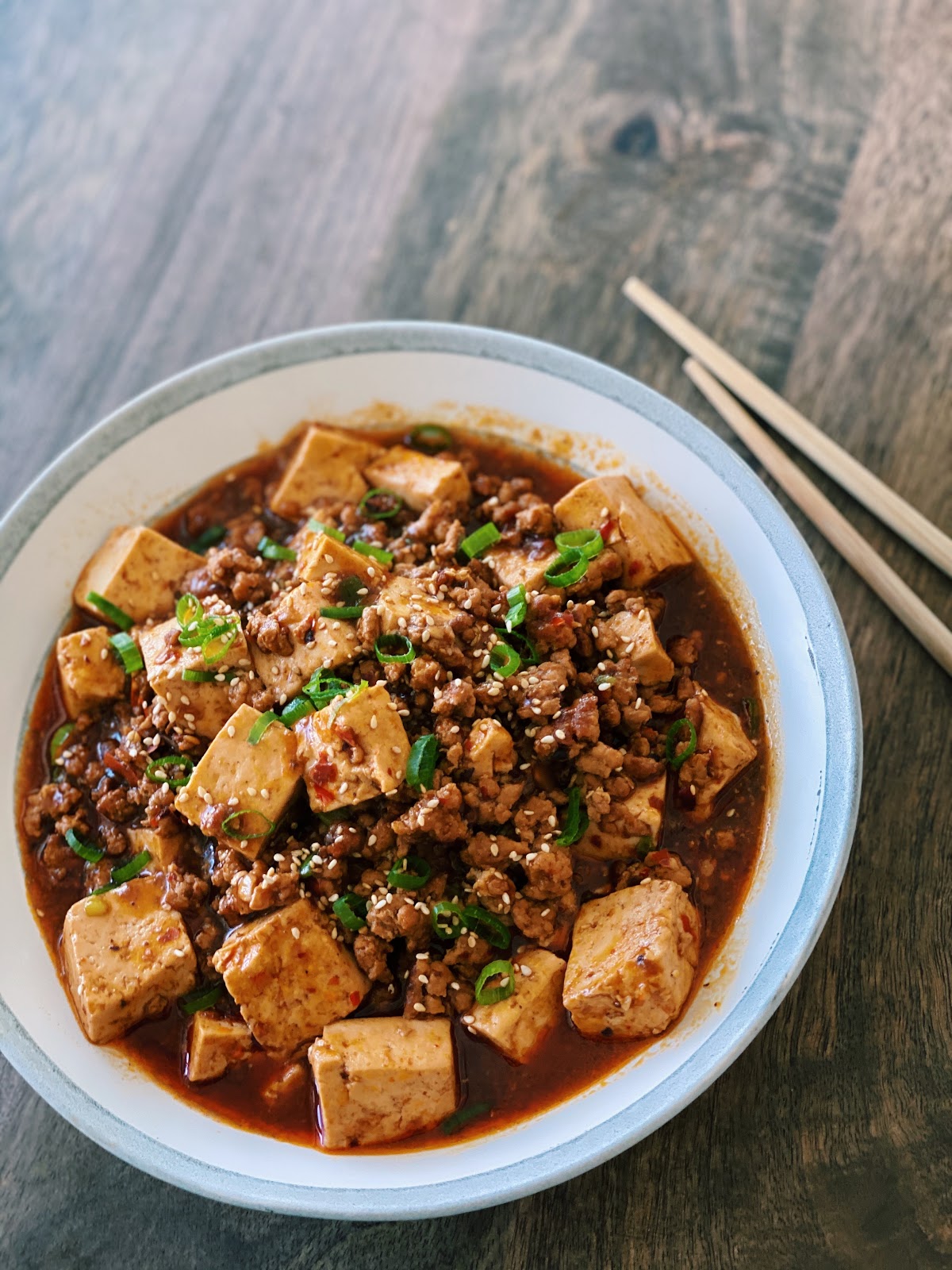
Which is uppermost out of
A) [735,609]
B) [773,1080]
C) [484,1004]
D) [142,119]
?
[142,119]

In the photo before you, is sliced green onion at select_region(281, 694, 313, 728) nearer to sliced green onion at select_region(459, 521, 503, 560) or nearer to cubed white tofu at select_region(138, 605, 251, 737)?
cubed white tofu at select_region(138, 605, 251, 737)

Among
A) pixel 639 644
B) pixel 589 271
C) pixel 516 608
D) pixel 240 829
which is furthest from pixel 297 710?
pixel 589 271

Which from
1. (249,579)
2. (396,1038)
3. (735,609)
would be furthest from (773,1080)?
(249,579)

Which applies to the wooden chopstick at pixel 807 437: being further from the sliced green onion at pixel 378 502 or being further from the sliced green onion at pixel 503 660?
the sliced green onion at pixel 503 660

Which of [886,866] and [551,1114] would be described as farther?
[886,866]

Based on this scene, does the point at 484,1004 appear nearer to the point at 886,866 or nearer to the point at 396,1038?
the point at 396,1038

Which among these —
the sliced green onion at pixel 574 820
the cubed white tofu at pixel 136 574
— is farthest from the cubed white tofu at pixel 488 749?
the cubed white tofu at pixel 136 574
